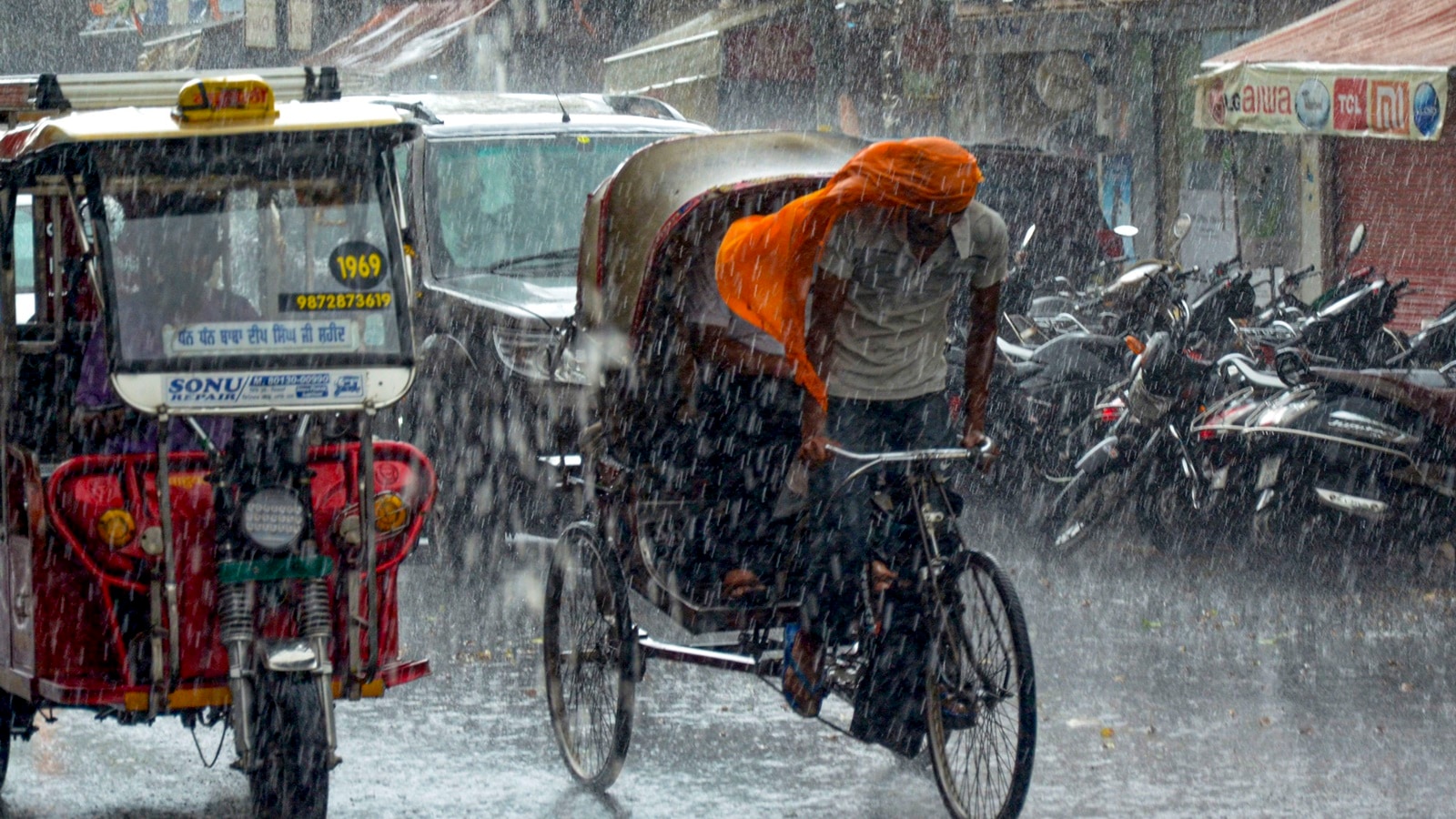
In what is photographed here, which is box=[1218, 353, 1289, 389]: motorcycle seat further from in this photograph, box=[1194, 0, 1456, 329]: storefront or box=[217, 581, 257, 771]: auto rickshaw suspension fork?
box=[217, 581, 257, 771]: auto rickshaw suspension fork

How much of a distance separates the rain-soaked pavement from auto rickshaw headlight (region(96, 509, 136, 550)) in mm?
1119

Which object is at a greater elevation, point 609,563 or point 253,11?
point 253,11

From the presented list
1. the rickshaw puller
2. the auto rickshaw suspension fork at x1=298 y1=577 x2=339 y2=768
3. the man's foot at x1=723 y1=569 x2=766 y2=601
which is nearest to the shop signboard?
the rickshaw puller

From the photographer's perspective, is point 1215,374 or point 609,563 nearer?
point 609,563

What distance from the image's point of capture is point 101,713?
16.8 feet

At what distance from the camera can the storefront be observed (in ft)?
39.1

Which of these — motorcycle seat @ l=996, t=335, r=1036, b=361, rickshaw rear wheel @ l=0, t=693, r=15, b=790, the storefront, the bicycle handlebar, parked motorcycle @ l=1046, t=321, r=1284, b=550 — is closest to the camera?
the bicycle handlebar

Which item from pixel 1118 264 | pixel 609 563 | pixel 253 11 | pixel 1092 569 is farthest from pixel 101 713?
pixel 253 11

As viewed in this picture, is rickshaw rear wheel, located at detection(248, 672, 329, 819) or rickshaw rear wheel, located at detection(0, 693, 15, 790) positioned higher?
rickshaw rear wheel, located at detection(248, 672, 329, 819)

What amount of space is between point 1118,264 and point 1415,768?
10127 mm

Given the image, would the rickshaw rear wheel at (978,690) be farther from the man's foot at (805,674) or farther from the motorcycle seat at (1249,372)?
the motorcycle seat at (1249,372)

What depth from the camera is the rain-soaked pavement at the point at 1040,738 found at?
559 centimetres

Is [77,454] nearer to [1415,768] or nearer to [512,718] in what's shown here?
[512,718]

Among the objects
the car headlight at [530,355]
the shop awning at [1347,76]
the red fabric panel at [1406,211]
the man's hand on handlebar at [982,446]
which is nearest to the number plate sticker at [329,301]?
the man's hand on handlebar at [982,446]
